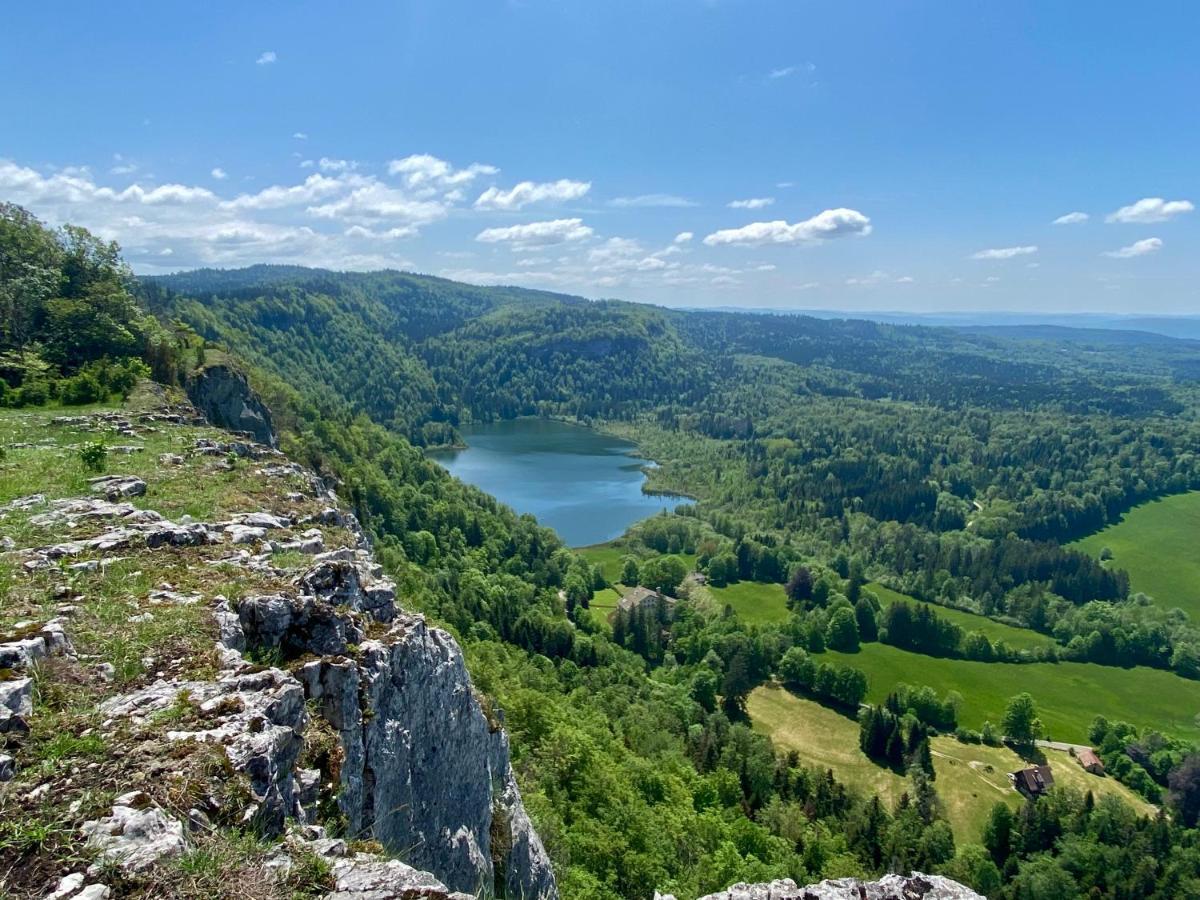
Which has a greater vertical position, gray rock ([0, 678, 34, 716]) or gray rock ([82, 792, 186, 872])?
gray rock ([0, 678, 34, 716])

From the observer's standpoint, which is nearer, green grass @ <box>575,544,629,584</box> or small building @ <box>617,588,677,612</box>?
small building @ <box>617,588,677,612</box>

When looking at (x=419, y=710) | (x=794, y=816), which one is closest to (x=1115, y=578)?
(x=794, y=816)

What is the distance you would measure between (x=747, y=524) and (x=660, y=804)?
12159 centimetres

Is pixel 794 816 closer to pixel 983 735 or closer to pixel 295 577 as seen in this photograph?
pixel 983 735

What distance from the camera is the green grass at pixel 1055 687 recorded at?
Result: 8856 centimetres

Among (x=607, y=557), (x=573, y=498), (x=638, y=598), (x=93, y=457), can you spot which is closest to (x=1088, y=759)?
(x=638, y=598)

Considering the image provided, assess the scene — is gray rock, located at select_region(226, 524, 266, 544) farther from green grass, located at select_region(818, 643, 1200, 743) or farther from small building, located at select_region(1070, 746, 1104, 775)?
small building, located at select_region(1070, 746, 1104, 775)

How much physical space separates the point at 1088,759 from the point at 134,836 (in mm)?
98933

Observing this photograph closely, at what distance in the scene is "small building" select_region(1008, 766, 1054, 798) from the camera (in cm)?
6862

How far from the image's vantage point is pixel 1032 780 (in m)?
69.6

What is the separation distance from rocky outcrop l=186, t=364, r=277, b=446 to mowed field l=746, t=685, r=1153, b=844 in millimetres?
61941

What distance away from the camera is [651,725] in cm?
6216

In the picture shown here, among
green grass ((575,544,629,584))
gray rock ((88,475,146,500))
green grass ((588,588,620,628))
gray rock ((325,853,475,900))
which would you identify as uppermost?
gray rock ((88,475,146,500))

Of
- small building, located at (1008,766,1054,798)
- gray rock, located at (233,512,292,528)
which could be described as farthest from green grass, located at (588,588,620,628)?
gray rock, located at (233,512,292,528)
